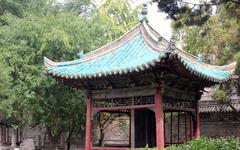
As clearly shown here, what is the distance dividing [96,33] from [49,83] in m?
3.34

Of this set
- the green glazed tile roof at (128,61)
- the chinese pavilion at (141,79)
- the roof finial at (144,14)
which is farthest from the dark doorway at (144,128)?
the roof finial at (144,14)

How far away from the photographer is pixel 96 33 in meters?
19.0

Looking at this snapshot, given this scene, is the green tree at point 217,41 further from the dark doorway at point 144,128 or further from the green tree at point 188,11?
the green tree at point 188,11

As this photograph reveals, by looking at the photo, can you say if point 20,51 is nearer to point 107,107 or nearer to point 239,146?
point 107,107

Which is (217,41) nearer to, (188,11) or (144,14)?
(144,14)

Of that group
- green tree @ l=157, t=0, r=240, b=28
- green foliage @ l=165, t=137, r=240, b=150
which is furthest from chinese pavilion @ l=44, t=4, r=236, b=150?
green foliage @ l=165, t=137, r=240, b=150

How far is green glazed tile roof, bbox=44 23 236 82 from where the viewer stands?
39.5ft

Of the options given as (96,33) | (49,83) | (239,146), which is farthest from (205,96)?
(239,146)

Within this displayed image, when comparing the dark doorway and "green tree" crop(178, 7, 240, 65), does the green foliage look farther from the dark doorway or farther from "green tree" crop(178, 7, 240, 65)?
"green tree" crop(178, 7, 240, 65)

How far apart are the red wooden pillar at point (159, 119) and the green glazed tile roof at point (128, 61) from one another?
1148 mm

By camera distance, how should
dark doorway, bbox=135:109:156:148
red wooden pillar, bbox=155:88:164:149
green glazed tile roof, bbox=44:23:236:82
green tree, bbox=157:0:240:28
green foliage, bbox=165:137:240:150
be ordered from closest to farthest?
1. green foliage, bbox=165:137:240:150
2. green tree, bbox=157:0:240:28
3. red wooden pillar, bbox=155:88:164:149
4. green glazed tile roof, bbox=44:23:236:82
5. dark doorway, bbox=135:109:156:148

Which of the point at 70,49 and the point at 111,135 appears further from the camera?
the point at 111,135

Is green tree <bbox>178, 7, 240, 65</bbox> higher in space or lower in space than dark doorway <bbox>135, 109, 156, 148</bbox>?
higher

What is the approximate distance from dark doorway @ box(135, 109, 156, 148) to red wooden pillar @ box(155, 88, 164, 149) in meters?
2.17
